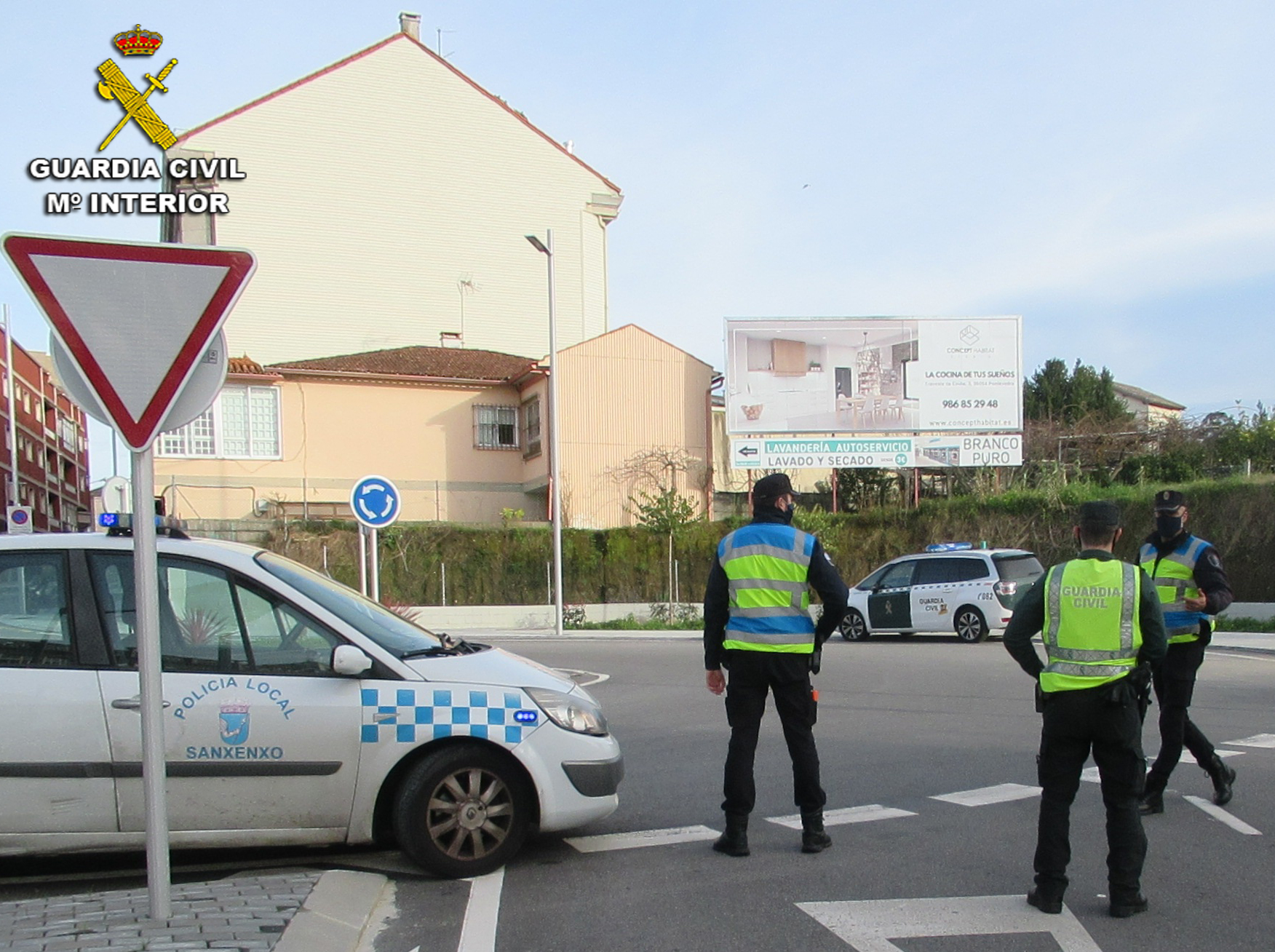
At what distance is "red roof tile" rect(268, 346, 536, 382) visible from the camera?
3488cm

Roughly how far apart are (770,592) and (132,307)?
10.5ft

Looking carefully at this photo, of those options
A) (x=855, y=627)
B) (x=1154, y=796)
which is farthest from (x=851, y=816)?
(x=855, y=627)

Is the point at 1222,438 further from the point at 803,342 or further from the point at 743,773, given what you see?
the point at 743,773

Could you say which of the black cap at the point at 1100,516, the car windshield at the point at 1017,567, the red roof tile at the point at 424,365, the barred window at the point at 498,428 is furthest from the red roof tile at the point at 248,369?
the black cap at the point at 1100,516

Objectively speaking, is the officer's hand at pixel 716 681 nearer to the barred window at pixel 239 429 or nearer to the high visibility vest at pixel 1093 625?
the high visibility vest at pixel 1093 625

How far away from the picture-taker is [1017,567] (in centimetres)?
1995

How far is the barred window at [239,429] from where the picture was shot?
1288 inches

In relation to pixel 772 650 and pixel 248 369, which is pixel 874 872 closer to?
pixel 772 650

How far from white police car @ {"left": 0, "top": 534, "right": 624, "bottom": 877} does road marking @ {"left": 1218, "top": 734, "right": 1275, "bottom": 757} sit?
5.95 m

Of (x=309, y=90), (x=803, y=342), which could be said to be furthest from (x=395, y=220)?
(x=803, y=342)

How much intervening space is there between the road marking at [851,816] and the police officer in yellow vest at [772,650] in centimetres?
67

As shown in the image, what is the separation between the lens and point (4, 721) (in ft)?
17.1

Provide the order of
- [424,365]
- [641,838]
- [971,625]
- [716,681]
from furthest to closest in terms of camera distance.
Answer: [424,365] → [971,625] → [641,838] → [716,681]

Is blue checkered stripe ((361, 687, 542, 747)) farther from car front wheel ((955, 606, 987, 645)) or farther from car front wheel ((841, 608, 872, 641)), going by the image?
car front wheel ((841, 608, 872, 641))
